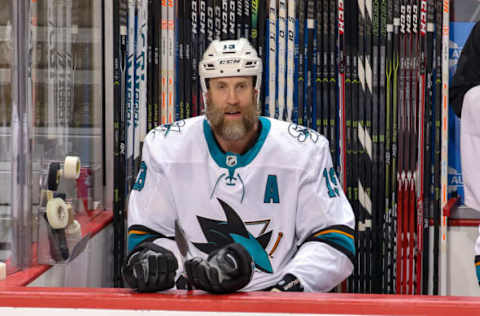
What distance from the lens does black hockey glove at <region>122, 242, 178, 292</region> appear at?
120 cm

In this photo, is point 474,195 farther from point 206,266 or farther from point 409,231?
point 206,266

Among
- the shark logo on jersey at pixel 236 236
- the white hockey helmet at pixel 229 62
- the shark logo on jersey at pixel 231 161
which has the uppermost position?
the white hockey helmet at pixel 229 62

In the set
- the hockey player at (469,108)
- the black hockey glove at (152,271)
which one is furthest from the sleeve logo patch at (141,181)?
the hockey player at (469,108)

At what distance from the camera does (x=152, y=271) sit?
47.5 inches

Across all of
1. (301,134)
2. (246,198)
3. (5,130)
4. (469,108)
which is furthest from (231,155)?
(469,108)

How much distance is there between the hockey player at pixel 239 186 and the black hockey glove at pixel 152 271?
718mm

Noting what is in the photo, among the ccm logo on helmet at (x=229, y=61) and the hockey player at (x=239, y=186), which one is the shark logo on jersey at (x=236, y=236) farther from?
the ccm logo on helmet at (x=229, y=61)

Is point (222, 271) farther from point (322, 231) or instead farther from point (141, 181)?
point (141, 181)

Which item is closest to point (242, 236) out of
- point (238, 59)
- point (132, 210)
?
point (132, 210)

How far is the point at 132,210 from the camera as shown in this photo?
2061mm

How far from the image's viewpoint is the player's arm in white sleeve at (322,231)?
73.1 inches

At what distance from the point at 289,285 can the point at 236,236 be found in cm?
39

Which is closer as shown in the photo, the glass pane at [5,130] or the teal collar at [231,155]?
the glass pane at [5,130]

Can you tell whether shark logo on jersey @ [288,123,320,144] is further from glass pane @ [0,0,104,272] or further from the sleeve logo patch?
glass pane @ [0,0,104,272]
